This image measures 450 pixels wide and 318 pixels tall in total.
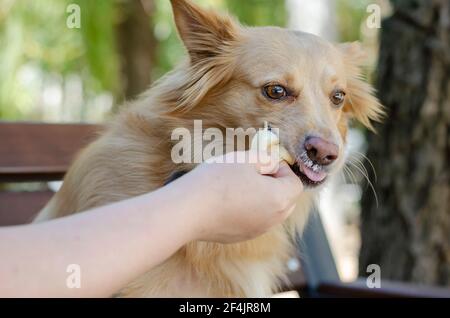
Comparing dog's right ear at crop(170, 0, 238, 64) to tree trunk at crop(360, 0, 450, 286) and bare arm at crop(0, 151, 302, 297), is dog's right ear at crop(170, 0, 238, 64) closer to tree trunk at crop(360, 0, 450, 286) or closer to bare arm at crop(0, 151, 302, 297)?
bare arm at crop(0, 151, 302, 297)

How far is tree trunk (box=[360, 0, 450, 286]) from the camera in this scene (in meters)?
3.10

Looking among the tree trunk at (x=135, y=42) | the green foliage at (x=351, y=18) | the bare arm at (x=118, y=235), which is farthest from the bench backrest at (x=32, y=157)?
the green foliage at (x=351, y=18)

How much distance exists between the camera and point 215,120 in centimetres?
205

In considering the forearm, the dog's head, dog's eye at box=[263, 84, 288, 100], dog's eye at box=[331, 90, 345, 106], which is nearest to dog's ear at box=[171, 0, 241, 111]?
the dog's head

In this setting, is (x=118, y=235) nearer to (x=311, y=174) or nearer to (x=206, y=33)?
(x=311, y=174)

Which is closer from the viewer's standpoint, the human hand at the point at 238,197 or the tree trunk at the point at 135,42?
the human hand at the point at 238,197

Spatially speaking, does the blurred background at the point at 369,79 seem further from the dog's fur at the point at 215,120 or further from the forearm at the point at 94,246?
the forearm at the point at 94,246

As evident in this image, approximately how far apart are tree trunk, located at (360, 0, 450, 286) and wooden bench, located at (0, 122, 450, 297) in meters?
0.85

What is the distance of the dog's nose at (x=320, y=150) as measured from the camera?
1791mm

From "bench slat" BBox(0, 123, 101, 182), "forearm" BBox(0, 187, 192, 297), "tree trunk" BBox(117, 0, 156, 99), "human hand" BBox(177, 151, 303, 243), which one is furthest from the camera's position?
"tree trunk" BBox(117, 0, 156, 99)

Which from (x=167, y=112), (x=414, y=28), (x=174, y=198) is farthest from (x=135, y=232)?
(x=414, y=28)

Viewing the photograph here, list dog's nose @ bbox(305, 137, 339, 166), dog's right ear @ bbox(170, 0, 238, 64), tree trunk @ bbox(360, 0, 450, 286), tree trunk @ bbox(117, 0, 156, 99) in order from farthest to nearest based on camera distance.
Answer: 1. tree trunk @ bbox(117, 0, 156, 99)
2. tree trunk @ bbox(360, 0, 450, 286)
3. dog's right ear @ bbox(170, 0, 238, 64)
4. dog's nose @ bbox(305, 137, 339, 166)

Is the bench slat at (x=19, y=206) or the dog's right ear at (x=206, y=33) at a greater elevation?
the dog's right ear at (x=206, y=33)

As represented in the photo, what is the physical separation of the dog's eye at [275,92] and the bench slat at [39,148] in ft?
2.01
